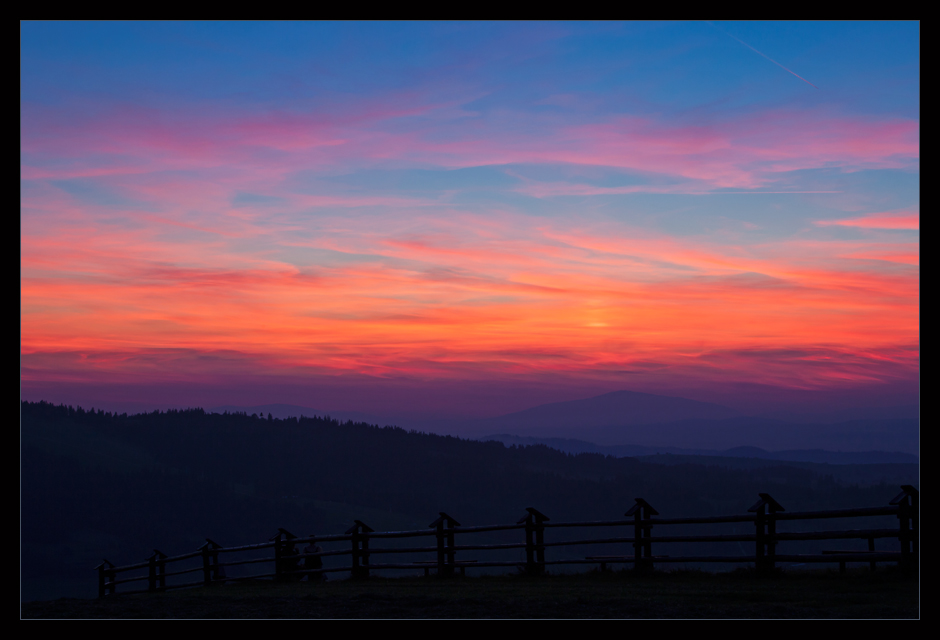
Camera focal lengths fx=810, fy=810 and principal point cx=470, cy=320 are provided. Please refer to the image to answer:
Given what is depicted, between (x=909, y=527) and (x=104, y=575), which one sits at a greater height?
(x=909, y=527)

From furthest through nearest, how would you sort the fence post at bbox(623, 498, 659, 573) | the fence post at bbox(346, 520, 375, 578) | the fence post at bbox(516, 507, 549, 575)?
1. the fence post at bbox(346, 520, 375, 578)
2. the fence post at bbox(516, 507, 549, 575)
3. the fence post at bbox(623, 498, 659, 573)

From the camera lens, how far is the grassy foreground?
11.9m

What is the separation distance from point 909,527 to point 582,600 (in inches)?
244

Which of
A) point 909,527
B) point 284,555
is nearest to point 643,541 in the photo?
point 909,527

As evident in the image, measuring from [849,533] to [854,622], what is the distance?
6.87 m

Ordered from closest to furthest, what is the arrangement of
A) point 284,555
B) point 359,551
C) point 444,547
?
point 444,547, point 359,551, point 284,555

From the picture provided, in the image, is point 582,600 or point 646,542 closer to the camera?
point 582,600

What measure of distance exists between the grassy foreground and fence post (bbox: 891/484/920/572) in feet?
1.20

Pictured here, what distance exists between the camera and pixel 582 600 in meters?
13.3

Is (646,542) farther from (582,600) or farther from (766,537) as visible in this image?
(582,600)

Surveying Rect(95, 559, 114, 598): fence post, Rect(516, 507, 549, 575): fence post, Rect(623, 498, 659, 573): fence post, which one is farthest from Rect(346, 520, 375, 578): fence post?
Rect(95, 559, 114, 598): fence post

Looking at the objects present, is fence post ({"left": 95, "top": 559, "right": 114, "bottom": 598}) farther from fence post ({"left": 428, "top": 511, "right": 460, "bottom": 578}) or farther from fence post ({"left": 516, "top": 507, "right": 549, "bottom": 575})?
fence post ({"left": 516, "top": 507, "right": 549, "bottom": 575})
